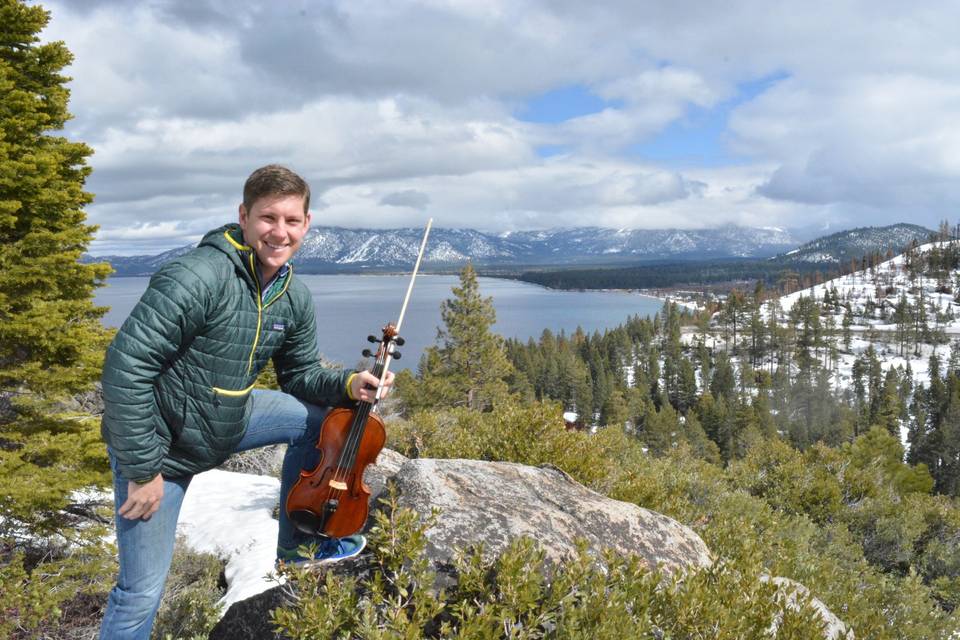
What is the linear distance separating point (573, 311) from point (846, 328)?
278ft

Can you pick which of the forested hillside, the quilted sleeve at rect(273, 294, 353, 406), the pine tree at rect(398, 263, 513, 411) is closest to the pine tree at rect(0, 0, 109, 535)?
the forested hillside

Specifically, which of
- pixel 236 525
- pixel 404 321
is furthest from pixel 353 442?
pixel 404 321

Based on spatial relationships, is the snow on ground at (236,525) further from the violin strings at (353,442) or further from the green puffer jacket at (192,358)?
the green puffer jacket at (192,358)

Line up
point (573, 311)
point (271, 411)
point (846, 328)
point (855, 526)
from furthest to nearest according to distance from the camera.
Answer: point (573, 311) → point (846, 328) → point (855, 526) → point (271, 411)

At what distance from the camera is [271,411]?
3.43 metres

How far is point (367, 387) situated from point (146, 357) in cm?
112

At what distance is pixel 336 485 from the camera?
10.7ft

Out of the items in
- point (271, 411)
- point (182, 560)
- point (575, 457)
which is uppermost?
point (271, 411)

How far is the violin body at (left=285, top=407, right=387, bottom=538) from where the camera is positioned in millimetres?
3289

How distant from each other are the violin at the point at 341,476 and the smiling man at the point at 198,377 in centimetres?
10

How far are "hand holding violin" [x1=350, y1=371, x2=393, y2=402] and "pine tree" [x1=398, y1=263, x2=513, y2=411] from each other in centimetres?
3083

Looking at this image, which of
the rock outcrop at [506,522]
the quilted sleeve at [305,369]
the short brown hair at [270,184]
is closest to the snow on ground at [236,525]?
the rock outcrop at [506,522]

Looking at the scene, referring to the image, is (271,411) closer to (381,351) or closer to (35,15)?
(381,351)

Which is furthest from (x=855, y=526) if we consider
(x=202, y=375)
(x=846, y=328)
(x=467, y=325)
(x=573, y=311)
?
(x=573, y=311)
